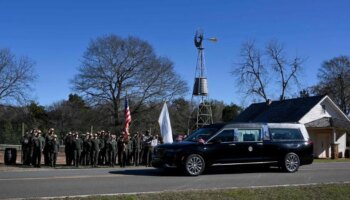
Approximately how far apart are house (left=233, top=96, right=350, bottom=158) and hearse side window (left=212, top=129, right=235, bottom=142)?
86.7 ft

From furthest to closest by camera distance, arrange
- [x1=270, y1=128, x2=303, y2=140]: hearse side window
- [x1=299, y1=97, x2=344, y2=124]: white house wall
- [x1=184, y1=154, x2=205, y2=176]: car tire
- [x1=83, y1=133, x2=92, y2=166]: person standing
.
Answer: [x1=299, y1=97, x2=344, y2=124]: white house wall < [x1=83, y1=133, x2=92, y2=166]: person standing < [x1=270, y1=128, x2=303, y2=140]: hearse side window < [x1=184, y1=154, x2=205, y2=176]: car tire

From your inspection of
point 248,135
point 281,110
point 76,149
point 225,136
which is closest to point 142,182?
point 225,136

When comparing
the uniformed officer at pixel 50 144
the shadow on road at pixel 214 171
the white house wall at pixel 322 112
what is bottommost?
the shadow on road at pixel 214 171

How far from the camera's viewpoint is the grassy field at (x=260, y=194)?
1138cm

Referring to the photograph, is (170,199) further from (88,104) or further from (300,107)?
(88,104)

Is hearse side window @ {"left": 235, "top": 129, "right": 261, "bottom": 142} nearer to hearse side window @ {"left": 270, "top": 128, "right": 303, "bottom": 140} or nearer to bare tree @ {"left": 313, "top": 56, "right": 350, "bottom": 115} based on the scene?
hearse side window @ {"left": 270, "top": 128, "right": 303, "bottom": 140}

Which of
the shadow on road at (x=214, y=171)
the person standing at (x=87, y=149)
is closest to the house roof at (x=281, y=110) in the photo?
the person standing at (x=87, y=149)

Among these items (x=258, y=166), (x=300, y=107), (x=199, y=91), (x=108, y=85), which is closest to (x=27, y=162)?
(x=258, y=166)

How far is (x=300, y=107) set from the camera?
1876 inches

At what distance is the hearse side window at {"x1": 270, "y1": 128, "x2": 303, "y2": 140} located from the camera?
755 inches

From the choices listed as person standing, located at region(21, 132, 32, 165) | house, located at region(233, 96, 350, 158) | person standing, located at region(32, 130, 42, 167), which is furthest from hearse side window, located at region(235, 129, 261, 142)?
house, located at region(233, 96, 350, 158)

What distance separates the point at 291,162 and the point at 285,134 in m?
1.09

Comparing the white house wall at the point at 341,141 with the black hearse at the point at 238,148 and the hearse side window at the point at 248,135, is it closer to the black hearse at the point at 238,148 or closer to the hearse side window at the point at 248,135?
the black hearse at the point at 238,148

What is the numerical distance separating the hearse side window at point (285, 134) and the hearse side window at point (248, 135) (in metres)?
0.70
